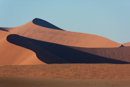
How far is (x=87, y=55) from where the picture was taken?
50062 millimetres

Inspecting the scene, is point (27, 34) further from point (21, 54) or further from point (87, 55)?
point (21, 54)

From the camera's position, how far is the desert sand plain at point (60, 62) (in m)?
17.9

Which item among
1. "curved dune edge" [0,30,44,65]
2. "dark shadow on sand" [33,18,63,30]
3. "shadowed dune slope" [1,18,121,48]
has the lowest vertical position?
"dark shadow on sand" [33,18,63,30]

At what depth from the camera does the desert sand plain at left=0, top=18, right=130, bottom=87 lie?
58.6 feet

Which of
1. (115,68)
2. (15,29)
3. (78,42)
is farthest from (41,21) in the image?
(115,68)

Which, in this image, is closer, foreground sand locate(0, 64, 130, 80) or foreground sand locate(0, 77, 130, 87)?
foreground sand locate(0, 77, 130, 87)

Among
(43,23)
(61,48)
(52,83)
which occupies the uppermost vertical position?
(52,83)

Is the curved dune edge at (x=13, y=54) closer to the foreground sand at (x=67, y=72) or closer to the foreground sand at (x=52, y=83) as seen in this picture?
the foreground sand at (x=67, y=72)

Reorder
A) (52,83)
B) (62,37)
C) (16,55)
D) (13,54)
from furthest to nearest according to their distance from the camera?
(62,37) → (13,54) → (16,55) → (52,83)

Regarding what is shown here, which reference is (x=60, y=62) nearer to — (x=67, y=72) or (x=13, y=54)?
(x=13, y=54)

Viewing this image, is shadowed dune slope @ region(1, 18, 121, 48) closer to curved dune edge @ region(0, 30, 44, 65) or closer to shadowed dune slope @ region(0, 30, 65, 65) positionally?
shadowed dune slope @ region(0, 30, 65, 65)

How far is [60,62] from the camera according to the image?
37.8 meters

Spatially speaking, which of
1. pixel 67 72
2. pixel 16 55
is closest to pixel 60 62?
pixel 16 55

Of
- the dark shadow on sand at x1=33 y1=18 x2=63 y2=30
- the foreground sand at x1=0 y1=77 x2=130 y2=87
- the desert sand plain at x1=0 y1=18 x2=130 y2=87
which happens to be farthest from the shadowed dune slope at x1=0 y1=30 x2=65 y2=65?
the dark shadow on sand at x1=33 y1=18 x2=63 y2=30
